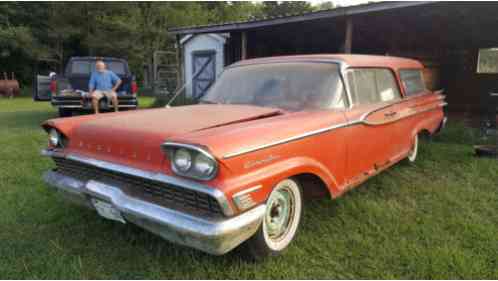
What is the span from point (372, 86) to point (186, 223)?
2.62 meters

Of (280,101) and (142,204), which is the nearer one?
(142,204)

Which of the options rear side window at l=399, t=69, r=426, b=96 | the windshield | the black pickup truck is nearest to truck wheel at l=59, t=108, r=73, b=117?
the black pickup truck

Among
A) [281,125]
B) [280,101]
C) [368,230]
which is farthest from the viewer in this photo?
[280,101]

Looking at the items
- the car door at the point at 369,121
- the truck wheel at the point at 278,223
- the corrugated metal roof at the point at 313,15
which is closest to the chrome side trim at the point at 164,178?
the truck wheel at the point at 278,223

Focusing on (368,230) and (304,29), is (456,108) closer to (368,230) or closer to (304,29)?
(304,29)

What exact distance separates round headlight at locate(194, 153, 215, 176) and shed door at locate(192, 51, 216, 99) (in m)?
11.7

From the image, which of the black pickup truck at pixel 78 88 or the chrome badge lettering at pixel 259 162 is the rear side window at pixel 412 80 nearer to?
the chrome badge lettering at pixel 259 162

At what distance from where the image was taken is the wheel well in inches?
103

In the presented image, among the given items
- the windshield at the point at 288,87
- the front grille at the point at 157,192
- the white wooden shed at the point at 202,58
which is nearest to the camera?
the front grille at the point at 157,192

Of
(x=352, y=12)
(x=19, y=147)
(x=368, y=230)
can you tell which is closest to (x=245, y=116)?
(x=368, y=230)

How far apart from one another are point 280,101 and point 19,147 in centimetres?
508

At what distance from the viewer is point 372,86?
3537 millimetres

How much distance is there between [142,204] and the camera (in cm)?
209

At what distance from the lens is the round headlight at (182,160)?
1.91 meters
